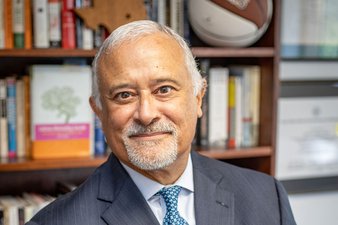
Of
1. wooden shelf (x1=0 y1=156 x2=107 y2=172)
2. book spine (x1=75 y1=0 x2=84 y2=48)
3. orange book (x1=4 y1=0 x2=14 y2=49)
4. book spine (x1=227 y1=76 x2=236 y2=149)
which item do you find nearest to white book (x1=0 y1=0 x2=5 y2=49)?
orange book (x1=4 y1=0 x2=14 y2=49)

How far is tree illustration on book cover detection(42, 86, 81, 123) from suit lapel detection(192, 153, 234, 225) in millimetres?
554

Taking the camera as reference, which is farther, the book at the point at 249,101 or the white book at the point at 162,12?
the book at the point at 249,101

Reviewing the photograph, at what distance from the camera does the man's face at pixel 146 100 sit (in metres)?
1.08

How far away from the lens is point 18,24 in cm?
159

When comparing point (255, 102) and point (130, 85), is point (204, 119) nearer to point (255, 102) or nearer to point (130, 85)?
point (255, 102)

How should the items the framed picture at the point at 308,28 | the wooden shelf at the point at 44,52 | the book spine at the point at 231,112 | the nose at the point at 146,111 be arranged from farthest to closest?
1. the framed picture at the point at 308,28
2. the book spine at the point at 231,112
3. the wooden shelf at the point at 44,52
4. the nose at the point at 146,111

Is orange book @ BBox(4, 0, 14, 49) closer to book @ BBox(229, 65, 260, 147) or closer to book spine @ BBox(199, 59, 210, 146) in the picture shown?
book spine @ BBox(199, 59, 210, 146)

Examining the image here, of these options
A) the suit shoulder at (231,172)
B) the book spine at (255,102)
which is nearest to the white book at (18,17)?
the suit shoulder at (231,172)

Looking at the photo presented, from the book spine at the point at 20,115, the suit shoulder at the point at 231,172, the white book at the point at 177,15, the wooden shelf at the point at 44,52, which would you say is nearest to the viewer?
the suit shoulder at the point at 231,172

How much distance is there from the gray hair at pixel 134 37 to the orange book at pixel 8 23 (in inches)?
21.0

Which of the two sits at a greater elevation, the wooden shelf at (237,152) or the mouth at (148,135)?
the mouth at (148,135)

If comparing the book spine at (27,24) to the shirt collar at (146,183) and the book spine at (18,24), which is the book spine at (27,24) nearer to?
the book spine at (18,24)

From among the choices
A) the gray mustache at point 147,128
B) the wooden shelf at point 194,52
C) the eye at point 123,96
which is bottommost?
the gray mustache at point 147,128

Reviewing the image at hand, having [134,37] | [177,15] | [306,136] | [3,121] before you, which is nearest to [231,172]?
[134,37]
